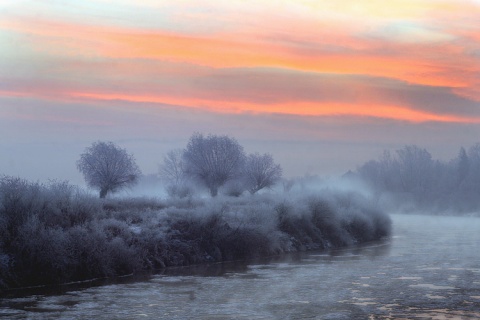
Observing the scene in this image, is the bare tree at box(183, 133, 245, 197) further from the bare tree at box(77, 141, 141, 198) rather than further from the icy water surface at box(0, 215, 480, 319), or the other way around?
the icy water surface at box(0, 215, 480, 319)

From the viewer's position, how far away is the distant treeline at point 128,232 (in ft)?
80.3

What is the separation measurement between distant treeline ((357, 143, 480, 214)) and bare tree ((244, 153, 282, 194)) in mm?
32604

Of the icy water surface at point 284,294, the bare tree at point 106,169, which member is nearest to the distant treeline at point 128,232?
the icy water surface at point 284,294

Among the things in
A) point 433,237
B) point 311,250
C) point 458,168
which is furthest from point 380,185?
point 311,250

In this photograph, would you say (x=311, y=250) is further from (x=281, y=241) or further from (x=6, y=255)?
(x=6, y=255)

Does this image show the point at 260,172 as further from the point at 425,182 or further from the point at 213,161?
the point at 425,182

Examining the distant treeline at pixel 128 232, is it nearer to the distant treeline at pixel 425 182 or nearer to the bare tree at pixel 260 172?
the bare tree at pixel 260 172

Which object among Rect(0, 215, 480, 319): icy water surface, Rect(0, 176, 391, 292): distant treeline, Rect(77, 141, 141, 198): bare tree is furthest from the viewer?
Rect(77, 141, 141, 198): bare tree

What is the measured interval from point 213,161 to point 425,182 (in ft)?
253

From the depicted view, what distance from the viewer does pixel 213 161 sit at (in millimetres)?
72312

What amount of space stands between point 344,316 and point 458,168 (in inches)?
5099

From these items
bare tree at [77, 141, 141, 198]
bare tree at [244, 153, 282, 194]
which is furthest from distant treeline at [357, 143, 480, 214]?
bare tree at [77, 141, 141, 198]

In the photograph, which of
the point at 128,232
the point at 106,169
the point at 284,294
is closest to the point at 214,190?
the point at 106,169

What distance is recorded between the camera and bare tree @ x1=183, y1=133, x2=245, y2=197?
7075cm
